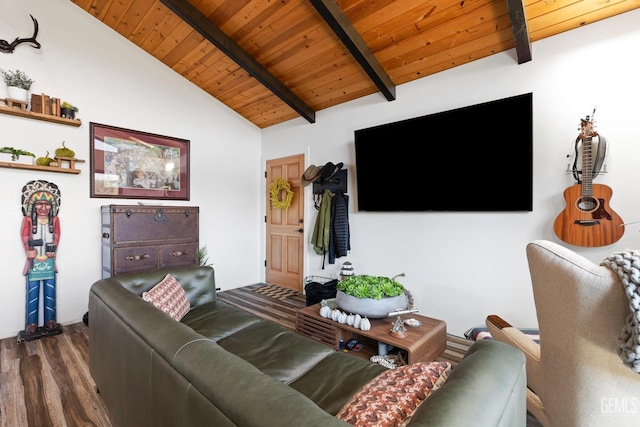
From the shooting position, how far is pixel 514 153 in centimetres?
241

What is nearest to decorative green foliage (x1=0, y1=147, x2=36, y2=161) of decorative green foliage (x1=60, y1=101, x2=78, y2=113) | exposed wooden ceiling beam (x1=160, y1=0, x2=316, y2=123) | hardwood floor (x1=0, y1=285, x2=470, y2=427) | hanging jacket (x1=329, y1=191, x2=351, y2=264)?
decorative green foliage (x1=60, y1=101, x2=78, y2=113)

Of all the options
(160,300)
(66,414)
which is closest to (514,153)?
(160,300)

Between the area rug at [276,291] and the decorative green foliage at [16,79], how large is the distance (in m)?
3.39

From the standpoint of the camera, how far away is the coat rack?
12.0 feet

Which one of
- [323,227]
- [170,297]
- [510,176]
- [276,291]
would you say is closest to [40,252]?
[170,297]

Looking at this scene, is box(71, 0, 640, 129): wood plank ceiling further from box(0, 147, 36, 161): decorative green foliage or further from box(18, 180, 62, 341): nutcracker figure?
box(18, 180, 62, 341): nutcracker figure

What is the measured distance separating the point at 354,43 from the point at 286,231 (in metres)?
2.74

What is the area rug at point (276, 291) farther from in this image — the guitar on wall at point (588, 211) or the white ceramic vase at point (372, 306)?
the guitar on wall at point (588, 211)

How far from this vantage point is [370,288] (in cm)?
203

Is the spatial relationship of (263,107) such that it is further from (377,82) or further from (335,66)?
(377,82)

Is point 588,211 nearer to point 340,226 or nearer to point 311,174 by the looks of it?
point 340,226

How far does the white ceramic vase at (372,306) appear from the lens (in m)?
1.99

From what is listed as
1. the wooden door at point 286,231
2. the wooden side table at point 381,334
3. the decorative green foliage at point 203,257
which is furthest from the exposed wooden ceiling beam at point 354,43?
the decorative green foliage at point 203,257

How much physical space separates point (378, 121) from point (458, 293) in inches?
80.3
